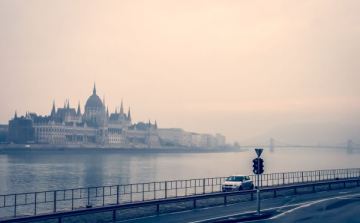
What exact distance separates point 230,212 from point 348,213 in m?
5.66

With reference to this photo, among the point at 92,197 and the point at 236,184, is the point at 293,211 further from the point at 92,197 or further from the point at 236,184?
the point at 92,197

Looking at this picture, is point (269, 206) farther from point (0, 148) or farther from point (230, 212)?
point (0, 148)

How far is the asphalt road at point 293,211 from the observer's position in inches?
744

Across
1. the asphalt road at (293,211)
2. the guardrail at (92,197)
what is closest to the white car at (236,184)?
the guardrail at (92,197)

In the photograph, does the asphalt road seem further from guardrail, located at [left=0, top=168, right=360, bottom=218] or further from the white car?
the white car

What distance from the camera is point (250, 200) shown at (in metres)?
26.5

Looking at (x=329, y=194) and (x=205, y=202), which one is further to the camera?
(x=329, y=194)

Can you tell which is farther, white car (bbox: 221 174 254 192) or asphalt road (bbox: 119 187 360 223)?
white car (bbox: 221 174 254 192)

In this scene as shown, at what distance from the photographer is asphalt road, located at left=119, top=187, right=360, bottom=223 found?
18.9 metres

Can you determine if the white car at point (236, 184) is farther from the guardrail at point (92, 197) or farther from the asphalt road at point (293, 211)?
the asphalt road at point (293, 211)

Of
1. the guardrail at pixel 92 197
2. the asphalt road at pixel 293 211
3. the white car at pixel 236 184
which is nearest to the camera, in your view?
the asphalt road at pixel 293 211

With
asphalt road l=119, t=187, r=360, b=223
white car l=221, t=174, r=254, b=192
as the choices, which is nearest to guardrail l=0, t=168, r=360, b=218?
white car l=221, t=174, r=254, b=192

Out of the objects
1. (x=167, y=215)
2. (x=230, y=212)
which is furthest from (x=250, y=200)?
(x=167, y=215)

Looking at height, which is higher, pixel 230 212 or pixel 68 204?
pixel 230 212
